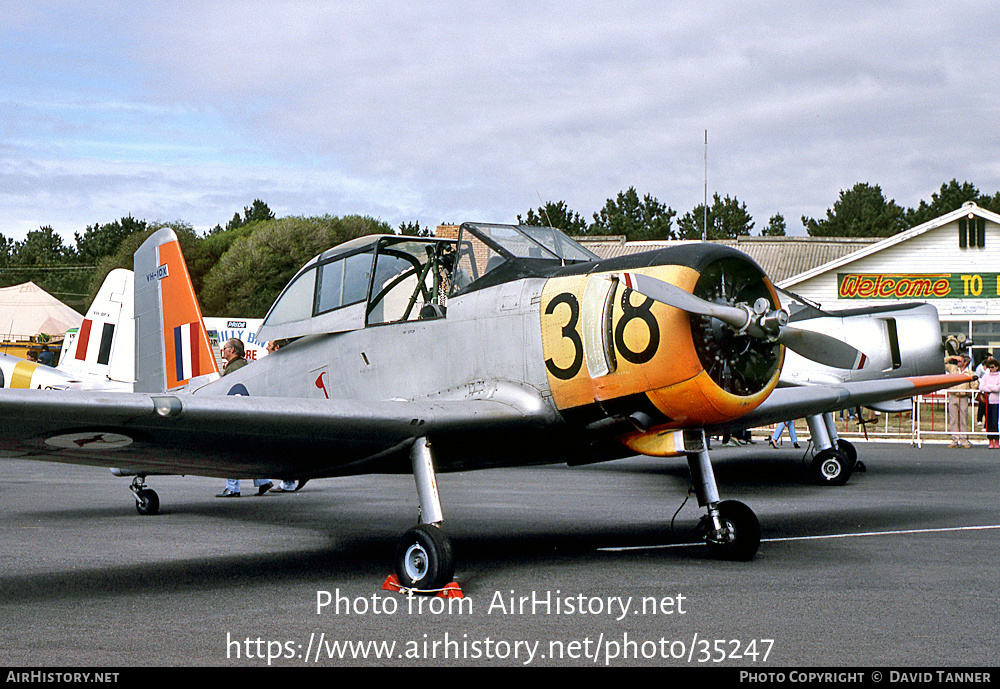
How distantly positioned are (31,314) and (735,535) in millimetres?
64223

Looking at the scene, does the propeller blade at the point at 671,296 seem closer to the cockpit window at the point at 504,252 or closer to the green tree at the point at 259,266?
the cockpit window at the point at 504,252

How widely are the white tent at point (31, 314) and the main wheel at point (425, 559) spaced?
5499 cm

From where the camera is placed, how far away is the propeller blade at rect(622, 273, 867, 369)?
541 cm

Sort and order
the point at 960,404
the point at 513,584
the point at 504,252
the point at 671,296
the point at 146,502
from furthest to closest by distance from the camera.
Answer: the point at 960,404 < the point at 146,502 < the point at 504,252 < the point at 513,584 < the point at 671,296

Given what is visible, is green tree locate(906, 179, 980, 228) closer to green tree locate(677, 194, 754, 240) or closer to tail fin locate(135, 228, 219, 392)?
green tree locate(677, 194, 754, 240)

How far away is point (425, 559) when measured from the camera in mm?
5633

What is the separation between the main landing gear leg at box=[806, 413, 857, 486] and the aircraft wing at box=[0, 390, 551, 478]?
742 centimetres

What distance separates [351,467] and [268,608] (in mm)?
1608

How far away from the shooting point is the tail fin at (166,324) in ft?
32.7

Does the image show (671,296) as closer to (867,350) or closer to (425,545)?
(425,545)

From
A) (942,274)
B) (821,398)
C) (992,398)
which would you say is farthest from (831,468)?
(942,274)

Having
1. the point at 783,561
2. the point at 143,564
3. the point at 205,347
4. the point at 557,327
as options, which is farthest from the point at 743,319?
the point at 205,347

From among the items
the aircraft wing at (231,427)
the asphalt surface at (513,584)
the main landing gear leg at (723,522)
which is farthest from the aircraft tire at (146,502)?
the main landing gear leg at (723,522)
